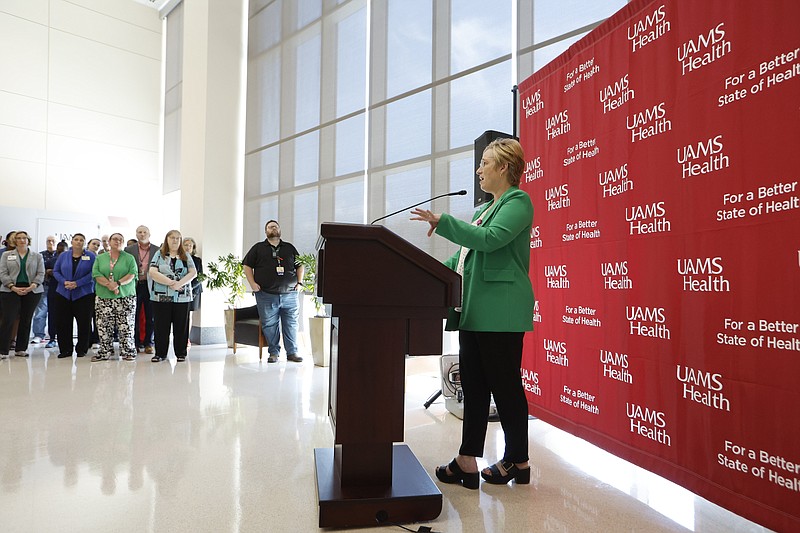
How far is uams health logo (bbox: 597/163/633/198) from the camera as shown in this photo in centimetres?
242

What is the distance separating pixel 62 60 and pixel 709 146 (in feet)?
33.5

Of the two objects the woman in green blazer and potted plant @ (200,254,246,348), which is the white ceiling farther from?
the woman in green blazer

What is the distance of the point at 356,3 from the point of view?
6.33 m

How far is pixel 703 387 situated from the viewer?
1.97 meters

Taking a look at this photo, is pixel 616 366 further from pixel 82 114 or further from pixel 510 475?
pixel 82 114

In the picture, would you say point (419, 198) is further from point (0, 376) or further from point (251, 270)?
point (0, 376)

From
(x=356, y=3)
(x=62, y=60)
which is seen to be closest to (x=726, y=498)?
(x=356, y=3)

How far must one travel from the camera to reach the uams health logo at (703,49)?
6.32ft

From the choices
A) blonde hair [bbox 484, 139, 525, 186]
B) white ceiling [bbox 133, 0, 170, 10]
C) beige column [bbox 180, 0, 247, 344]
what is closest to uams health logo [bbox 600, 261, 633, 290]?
blonde hair [bbox 484, 139, 525, 186]

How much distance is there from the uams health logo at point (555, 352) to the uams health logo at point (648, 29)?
155 cm

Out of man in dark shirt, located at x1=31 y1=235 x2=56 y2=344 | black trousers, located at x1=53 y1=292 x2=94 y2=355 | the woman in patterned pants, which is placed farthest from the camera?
man in dark shirt, located at x1=31 y1=235 x2=56 y2=344

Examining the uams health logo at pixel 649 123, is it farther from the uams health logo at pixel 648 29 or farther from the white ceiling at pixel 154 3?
the white ceiling at pixel 154 3

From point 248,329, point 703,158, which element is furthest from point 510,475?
point 248,329

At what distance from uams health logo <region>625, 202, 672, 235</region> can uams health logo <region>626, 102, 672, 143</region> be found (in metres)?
0.31
